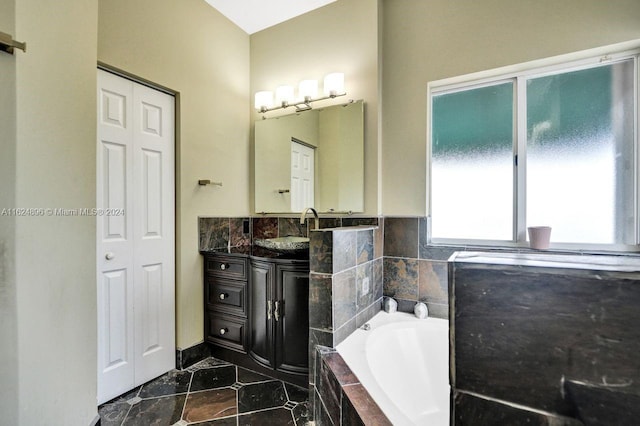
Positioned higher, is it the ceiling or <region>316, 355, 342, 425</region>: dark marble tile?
the ceiling

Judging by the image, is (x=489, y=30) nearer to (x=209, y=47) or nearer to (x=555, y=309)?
(x=209, y=47)

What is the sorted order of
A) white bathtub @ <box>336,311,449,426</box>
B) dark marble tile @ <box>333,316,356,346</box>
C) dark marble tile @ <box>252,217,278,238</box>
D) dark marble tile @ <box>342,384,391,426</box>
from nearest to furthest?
dark marble tile @ <box>342,384,391,426</box> → white bathtub @ <box>336,311,449,426</box> → dark marble tile @ <box>333,316,356,346</box> → dark marble tile @ <box>252,217,278,238</box>

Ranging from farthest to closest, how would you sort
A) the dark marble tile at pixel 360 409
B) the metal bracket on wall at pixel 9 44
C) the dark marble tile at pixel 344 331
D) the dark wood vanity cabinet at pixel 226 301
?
the dark wood vanity cabinet at pixel 226 301 < the dark marble tile at pixel 344 331 < the metal bracket on wall at pixel 9 44 < the dark marble tile at pixel 360 409

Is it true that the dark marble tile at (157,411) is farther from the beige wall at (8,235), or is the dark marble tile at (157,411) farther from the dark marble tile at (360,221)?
the dark marble tile at (360,221)

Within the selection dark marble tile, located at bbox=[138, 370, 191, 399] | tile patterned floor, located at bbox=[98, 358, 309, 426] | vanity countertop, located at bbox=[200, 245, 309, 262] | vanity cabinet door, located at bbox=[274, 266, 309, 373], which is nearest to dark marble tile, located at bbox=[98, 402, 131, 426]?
tile patterned floor, located at bbox=[98, 358, 309, 426]

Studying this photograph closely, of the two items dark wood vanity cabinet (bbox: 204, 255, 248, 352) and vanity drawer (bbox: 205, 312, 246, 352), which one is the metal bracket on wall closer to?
dark wood vanity cabinet (bbox: 204, 255, 248, 352)

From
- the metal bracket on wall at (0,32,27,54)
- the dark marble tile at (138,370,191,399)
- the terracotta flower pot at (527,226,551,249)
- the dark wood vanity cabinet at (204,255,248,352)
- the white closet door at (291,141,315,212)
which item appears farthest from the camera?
the white closet door at (291,141,315,212)

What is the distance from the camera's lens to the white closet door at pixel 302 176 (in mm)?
2672

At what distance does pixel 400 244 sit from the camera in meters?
2.31

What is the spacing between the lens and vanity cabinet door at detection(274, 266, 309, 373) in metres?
2.05

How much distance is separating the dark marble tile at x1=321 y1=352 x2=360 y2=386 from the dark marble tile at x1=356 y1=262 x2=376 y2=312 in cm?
44

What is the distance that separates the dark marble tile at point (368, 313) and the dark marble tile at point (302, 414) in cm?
60

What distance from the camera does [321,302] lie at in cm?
168

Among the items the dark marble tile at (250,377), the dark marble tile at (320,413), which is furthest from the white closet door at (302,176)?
the dark marble tile at (320,413)
